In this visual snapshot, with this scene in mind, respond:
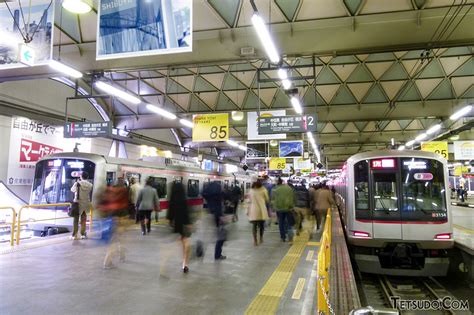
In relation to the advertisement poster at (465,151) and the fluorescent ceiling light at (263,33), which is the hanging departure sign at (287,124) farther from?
the advertisement poster at (465,151)

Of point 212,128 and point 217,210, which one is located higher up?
point 212,128

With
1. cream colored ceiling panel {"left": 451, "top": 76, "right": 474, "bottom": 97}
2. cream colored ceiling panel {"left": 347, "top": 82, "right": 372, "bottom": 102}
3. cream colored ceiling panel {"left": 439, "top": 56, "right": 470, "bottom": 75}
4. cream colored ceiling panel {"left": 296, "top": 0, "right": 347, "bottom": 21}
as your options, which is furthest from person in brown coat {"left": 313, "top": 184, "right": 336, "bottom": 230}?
cream colored ceiling panel {"left": 451, "top": 76, "right": 474, "bottom": 97}

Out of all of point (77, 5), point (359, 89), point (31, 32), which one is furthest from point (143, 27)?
point (359, 89)

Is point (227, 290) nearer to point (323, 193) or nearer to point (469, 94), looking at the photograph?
point (323, 193)

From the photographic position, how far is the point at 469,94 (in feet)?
53.4

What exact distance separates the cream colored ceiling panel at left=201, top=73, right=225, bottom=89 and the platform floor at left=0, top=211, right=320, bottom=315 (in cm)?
1037

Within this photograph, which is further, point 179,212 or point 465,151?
point 465,151

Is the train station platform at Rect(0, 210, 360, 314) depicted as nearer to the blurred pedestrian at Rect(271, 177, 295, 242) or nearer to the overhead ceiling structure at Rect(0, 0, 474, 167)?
the blurred pedestrian at Rect(271, 177, 295, 242)

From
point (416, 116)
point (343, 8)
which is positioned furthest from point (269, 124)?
point (416, 116)

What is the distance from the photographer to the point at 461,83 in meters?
16.0

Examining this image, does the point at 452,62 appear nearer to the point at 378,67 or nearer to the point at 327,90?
the point at 378,67

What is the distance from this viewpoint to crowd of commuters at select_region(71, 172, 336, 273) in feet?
18.8
